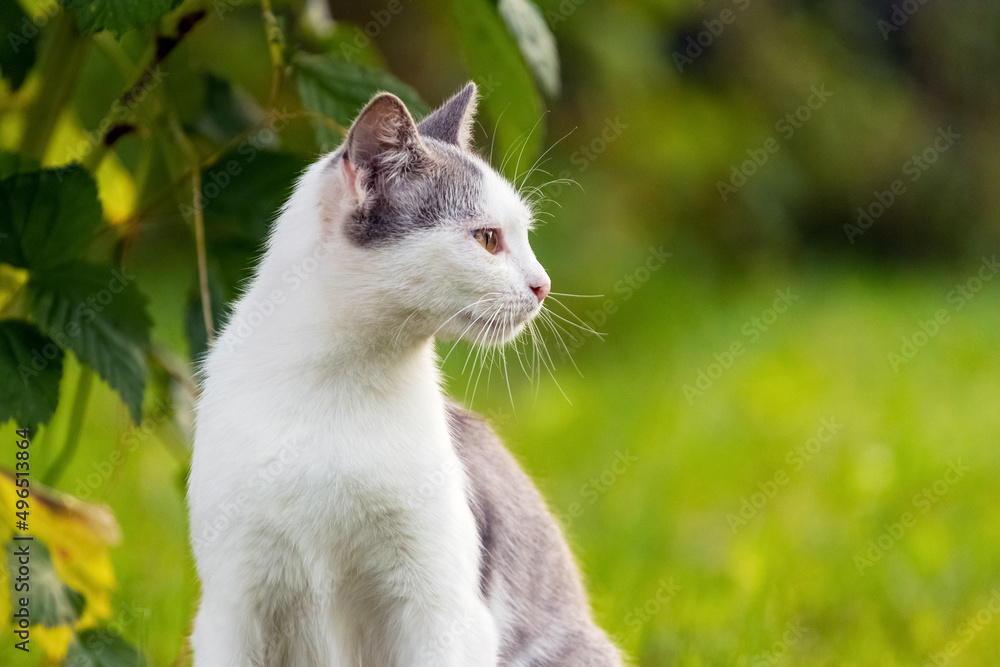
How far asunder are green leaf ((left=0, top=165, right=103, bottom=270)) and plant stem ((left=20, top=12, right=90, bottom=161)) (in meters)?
0.25

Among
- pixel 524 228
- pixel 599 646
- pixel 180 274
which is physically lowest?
pixel 180 274

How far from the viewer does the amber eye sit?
1.90 metres

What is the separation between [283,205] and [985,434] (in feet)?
11.2

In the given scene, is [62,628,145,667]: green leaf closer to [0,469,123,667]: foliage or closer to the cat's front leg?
[0,469,123,667]: foliage

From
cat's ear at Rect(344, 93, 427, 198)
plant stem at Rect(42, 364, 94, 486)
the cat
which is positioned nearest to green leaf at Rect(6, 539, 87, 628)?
the cat

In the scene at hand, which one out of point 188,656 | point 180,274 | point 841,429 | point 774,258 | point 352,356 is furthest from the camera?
point 774,258

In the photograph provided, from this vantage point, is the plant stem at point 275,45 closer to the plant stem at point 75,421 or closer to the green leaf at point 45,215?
the green leaf at point 45,215

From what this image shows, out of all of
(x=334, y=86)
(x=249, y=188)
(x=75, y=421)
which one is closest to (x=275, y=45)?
(x=334, y=86)

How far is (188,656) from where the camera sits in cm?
215

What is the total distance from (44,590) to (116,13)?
1002 mm

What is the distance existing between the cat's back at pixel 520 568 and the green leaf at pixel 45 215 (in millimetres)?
761

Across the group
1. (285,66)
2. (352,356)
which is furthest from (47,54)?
(352,356)

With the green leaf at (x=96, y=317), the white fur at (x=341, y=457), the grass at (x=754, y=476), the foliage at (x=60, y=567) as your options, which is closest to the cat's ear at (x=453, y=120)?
the white fur at (x=341, y=457)

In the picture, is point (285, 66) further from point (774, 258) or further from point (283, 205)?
point (774, 258)
